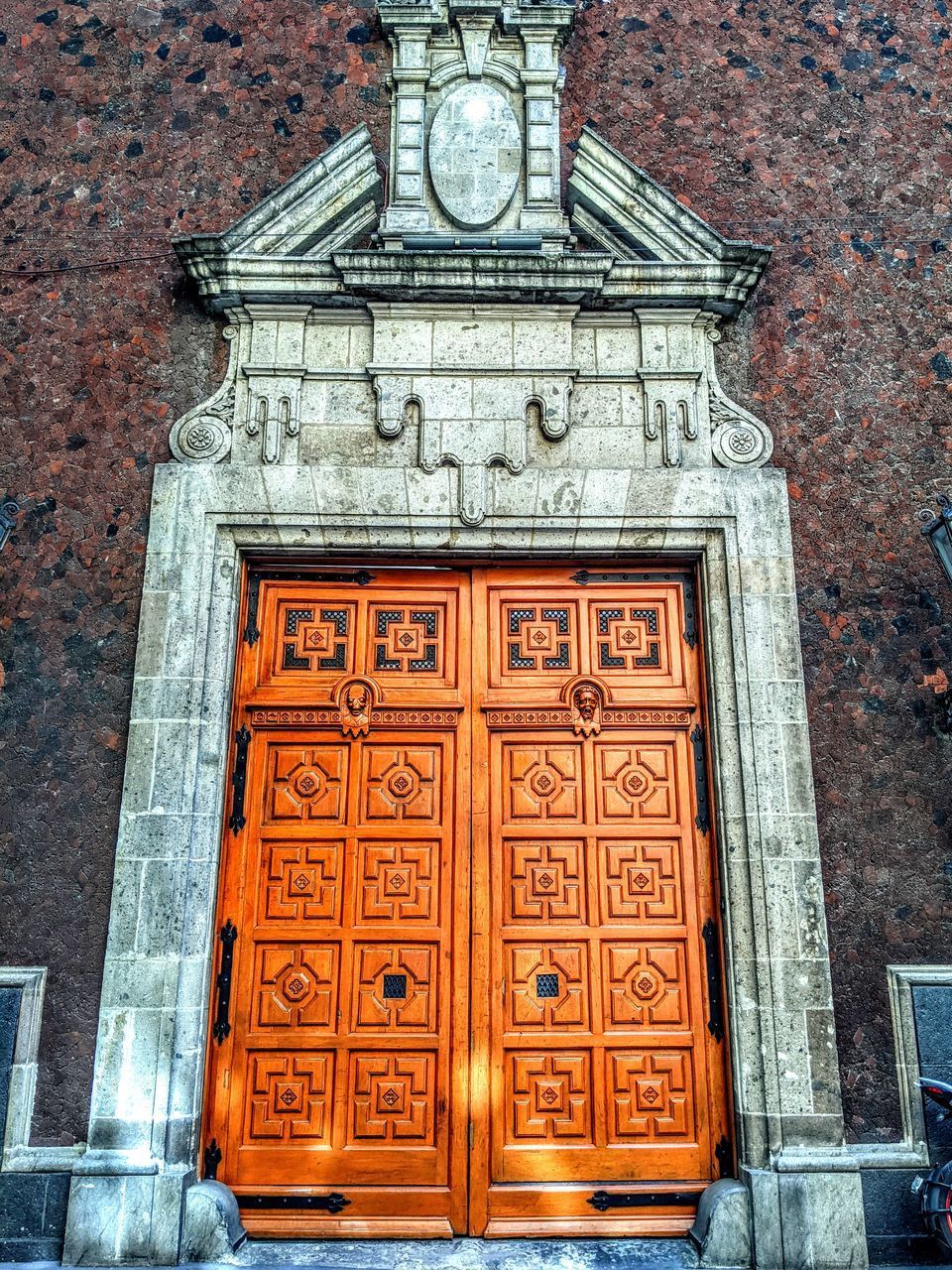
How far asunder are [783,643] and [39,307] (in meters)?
3.91

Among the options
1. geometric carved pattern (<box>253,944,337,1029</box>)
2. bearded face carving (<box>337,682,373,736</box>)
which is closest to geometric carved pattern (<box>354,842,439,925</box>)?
geometric carved pattern (<box>253,944,337,1029</box>)

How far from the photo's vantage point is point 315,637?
4641 millimetres

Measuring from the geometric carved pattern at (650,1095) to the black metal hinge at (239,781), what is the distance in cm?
188

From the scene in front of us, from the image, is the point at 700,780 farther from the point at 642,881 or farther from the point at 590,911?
the point at 590,911

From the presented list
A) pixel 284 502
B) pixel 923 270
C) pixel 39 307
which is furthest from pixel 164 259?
pixel 923 270

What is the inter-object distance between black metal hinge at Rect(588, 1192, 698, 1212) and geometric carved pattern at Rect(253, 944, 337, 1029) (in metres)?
1.29

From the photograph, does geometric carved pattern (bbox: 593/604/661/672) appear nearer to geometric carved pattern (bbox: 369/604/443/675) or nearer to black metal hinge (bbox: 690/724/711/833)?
black metal hinge (bbox: 690/724/711/833)

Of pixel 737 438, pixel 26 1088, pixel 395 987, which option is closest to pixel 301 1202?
pixel 395 987

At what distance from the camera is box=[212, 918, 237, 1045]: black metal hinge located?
4199 mm

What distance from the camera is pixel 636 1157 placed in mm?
4113

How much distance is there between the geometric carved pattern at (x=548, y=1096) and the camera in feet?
13.6

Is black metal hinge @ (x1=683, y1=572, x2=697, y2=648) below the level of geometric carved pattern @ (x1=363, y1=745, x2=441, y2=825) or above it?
above

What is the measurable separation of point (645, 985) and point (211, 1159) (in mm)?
1921

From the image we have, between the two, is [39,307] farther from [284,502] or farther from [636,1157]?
[636,1157]
